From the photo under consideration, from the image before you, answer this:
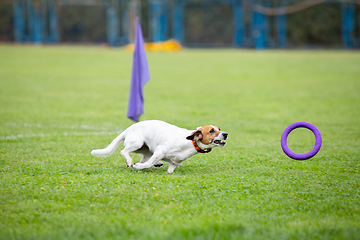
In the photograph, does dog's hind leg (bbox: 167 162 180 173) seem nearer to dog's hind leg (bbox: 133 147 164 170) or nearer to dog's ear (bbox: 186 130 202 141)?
dog's hind leg (bbox: 133 147 164 170)

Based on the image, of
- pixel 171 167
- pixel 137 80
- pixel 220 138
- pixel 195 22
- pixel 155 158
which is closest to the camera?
pixel 220 138

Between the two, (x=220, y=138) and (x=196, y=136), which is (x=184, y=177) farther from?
(x=220, y=138)

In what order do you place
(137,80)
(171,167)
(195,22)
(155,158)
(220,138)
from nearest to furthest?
(220,138)
(155,158)
(171,167)
(137,80)
(195,22)

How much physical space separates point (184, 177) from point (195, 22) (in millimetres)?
52839

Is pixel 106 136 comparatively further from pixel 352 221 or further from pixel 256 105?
pixel 256 105

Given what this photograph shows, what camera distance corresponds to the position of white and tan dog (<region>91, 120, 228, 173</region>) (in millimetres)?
5129

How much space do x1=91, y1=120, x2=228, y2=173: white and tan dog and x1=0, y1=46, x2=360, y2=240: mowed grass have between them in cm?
25

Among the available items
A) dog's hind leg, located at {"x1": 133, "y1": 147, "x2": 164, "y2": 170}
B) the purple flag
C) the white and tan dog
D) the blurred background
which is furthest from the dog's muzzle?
the blurred background

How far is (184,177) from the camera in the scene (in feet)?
17.6

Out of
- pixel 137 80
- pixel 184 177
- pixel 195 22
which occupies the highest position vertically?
pixel 195 22

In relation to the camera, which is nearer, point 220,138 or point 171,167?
point 220,138

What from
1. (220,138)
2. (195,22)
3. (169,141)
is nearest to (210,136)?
(220,138)

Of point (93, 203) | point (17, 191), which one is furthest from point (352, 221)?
point (17, 191)

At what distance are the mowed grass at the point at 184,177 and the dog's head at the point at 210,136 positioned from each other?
19.7 inches
